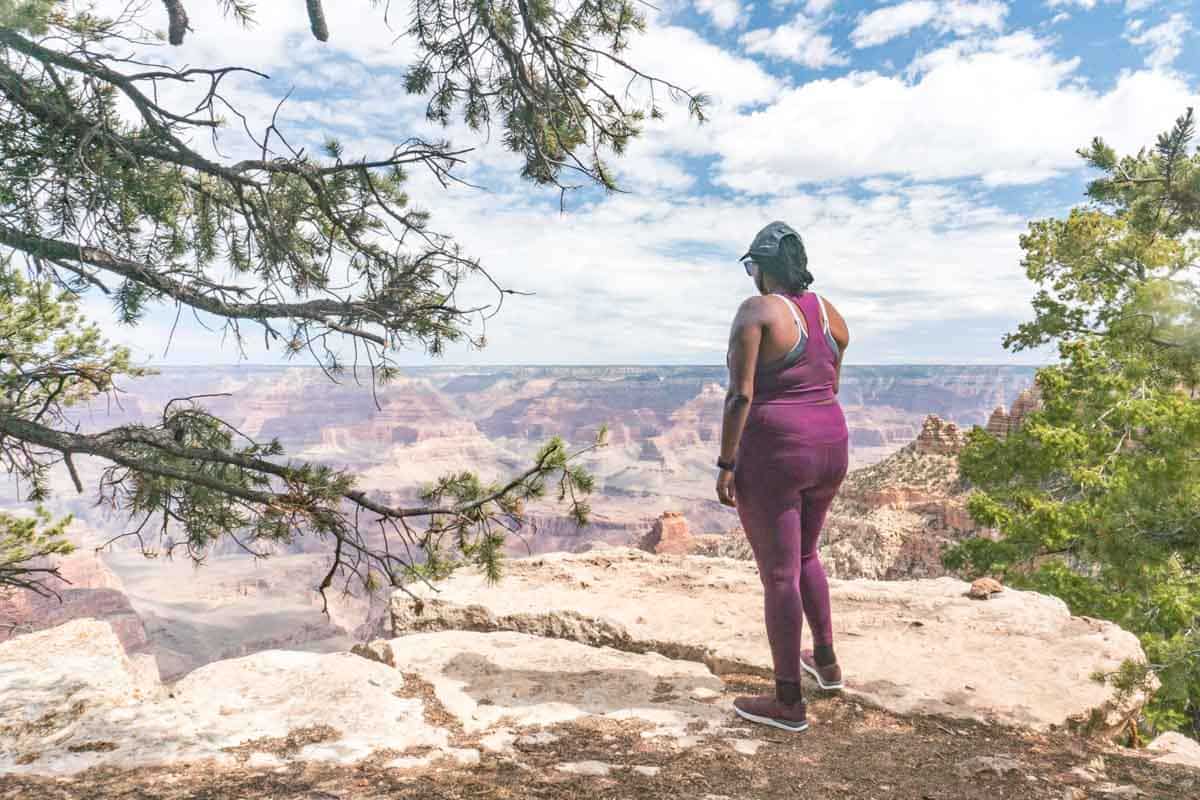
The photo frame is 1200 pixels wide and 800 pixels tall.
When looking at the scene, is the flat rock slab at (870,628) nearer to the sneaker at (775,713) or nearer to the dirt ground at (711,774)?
the dirt ground at (711,774)

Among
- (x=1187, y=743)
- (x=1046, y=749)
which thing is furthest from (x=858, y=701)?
(x=1187, y=743)

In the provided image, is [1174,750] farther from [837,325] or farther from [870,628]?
[837,325]

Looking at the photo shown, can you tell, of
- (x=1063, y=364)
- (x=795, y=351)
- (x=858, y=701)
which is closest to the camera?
(x=795, y=351)

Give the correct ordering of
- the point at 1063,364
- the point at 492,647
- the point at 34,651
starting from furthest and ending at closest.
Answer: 1. the point at 1063,364
2. the point at 492,647
3. the point at 34,651

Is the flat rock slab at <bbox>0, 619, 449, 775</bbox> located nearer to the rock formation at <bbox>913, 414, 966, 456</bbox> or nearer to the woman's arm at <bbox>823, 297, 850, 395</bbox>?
the woman's arm at <bbox>823, 297, 850, 395</bbox>

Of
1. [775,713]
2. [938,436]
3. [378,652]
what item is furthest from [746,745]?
[938,436]

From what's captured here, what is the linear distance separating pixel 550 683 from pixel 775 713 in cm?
121

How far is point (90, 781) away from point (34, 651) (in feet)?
6.73

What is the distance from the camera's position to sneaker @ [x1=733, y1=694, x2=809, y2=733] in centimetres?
320

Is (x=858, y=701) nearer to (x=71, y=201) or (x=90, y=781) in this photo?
(x=90, y=781)

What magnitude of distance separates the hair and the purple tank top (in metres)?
0.05

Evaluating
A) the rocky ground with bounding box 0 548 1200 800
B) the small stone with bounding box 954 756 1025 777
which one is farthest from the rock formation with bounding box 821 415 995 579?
the small stone with bounding box 954 756 1025 777

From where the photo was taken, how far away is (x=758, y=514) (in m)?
3.13

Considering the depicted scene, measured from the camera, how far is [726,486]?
10.4 ft
